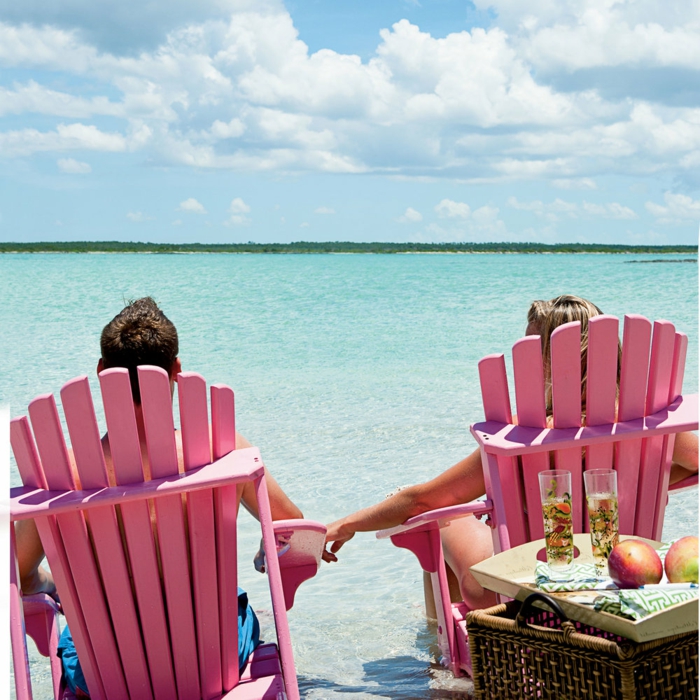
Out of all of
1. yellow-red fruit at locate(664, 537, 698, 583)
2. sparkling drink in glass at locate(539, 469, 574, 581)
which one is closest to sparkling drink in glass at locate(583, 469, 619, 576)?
sparkling drink in glass at locate(539, 469, 574, 581)

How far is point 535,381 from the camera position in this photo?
2.40 meters

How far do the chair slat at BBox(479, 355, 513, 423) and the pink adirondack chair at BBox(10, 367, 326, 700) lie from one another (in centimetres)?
60

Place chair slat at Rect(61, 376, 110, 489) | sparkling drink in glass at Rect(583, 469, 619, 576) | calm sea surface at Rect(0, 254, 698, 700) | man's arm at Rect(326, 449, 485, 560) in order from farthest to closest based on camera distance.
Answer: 1. calm sea surface at Rect(0, 254, 698, 700)
2. man's arm at Rect(326, 449, 485, 560)
3. chair slat at Rect(61, 376, 110, 489)
4. sparkling drink in glass at Rect(583, 469, 619, 576)

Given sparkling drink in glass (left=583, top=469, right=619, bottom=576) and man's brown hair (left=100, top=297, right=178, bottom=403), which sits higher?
man's brown hair (left=100, top=297, right=178, bottom=403)

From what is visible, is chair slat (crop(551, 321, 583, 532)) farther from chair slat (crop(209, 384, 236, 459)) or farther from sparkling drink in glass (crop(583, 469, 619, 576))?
chair slat (crop(209, 384, 236, 459))

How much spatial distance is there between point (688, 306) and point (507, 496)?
20.8 m

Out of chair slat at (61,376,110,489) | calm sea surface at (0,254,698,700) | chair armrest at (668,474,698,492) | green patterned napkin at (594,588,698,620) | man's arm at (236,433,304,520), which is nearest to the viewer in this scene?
green patterned napkin at (594,588,698,620)

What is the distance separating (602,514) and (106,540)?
47.4 inches

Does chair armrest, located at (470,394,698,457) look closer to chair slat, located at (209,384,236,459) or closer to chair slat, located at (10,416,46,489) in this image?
chair slat, located at (209,384,236,459)

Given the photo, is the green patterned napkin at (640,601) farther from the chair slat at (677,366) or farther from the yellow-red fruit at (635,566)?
the chair slat at (677,366)

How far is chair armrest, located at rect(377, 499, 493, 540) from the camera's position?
2.49 m

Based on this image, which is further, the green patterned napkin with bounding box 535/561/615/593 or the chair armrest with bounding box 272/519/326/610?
the chair armrest with bounding box 272/519/326/610

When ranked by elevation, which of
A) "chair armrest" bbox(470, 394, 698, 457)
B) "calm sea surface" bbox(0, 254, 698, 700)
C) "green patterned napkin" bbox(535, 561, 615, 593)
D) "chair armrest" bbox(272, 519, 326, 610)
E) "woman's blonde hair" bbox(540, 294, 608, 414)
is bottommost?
"calm sea surface" bbox(0, 254, 698, 700)

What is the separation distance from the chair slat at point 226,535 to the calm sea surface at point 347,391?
83 centimetres
